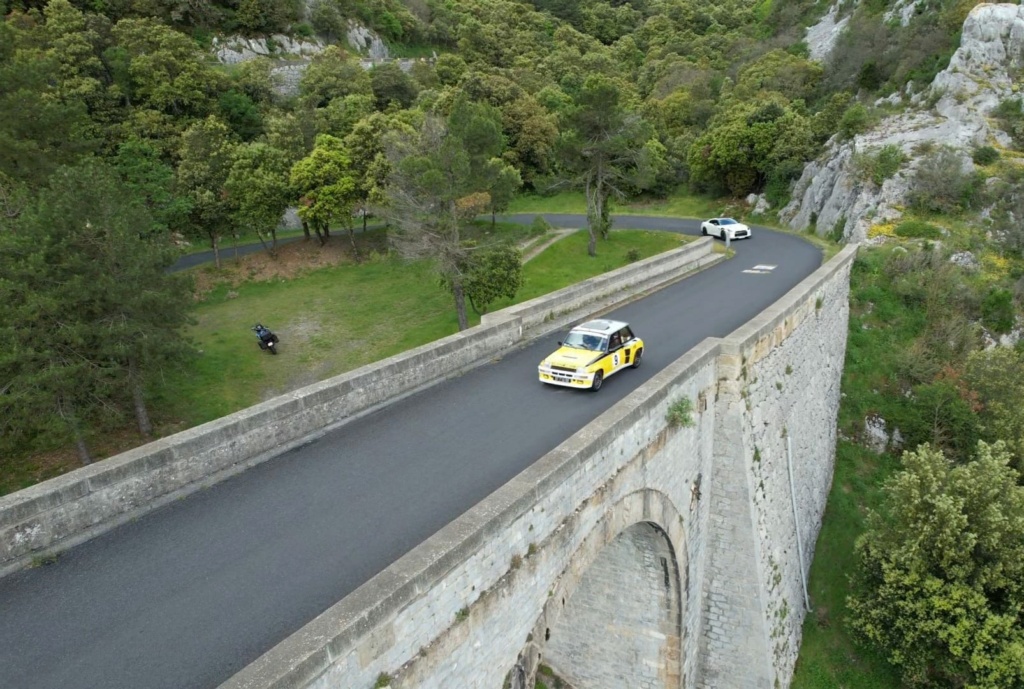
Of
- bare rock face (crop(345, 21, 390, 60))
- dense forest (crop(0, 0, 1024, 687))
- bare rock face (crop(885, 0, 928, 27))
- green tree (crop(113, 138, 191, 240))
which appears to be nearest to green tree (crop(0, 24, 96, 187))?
dense forest (crop(0, 0, 1024, 687))

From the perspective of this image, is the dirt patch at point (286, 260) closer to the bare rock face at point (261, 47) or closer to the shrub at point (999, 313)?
the shrub at point (999, 313)

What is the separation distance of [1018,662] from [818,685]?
446 cm

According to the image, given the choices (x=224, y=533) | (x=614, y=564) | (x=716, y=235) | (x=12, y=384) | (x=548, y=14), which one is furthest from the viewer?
(x=548, y=14)

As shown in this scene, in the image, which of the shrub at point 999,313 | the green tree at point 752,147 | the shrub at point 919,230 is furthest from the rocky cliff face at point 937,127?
the shrub at point 999,313

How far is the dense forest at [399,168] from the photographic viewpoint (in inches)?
591

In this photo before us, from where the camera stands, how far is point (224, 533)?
7.83 m

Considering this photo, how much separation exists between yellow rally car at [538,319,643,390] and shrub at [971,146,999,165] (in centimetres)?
3079

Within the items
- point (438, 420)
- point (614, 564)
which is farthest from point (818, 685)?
point (438, 420)

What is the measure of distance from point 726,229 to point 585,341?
73.8 ft

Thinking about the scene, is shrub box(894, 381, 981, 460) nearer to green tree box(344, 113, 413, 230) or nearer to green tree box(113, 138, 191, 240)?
green tree box(344, 113, 413, 230)

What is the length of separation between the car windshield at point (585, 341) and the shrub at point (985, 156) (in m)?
32.0

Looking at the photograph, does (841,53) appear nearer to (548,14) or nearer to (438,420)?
(438,420)

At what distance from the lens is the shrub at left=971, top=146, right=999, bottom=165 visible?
31.9 metres

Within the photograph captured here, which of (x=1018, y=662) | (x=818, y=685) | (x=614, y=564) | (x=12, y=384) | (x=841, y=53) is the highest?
(x=841, y=53)
